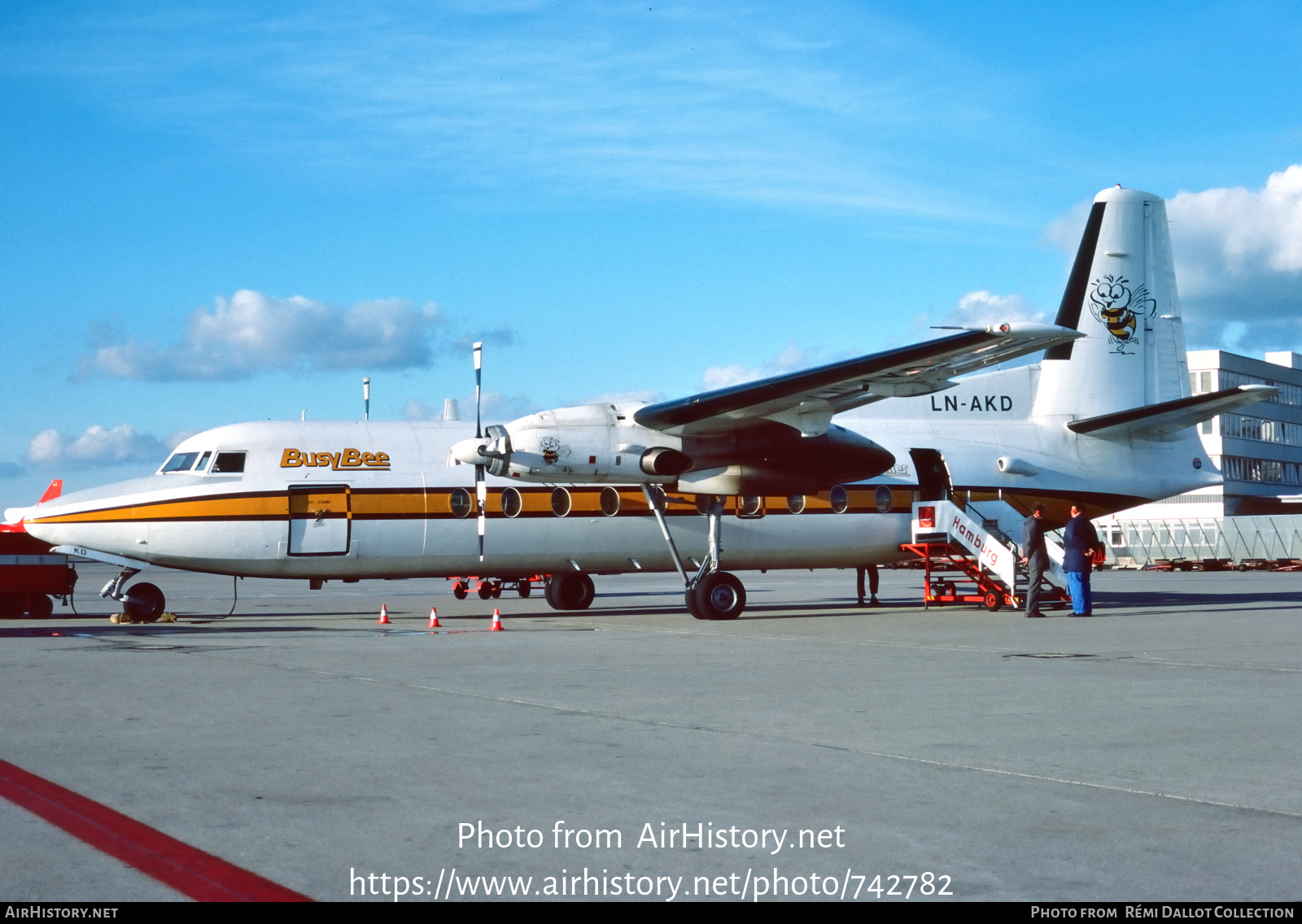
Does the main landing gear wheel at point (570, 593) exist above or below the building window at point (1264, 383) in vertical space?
below

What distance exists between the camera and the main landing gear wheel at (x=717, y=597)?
20.1 metres

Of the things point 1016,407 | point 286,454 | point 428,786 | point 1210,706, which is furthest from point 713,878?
point 1016,407

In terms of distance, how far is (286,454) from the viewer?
20250 millimetres

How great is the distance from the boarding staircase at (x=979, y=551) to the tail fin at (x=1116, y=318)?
2.92 metres

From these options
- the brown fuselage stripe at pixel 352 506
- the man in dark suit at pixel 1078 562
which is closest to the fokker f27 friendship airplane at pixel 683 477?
the brown fuselage stripe at pixel 352 506

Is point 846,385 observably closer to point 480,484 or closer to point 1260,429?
point 480,484

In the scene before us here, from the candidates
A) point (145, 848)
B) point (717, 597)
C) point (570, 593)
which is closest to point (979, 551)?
point (717, 597)

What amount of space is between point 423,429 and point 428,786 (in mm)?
15715

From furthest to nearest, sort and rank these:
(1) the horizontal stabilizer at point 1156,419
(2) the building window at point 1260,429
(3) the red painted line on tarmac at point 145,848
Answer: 1. (2) the building window at point 1260,429
2. (1) the horizontal stabilizer at point 1156,419
3. (3) the red painted line on tarmac at point 145,848

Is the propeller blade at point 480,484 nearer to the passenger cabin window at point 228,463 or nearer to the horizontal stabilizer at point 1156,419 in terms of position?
the passenger cabin window at point 228,463

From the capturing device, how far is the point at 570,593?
24.3m

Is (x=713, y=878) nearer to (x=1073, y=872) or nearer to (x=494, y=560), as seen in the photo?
(x=1073, y=872)

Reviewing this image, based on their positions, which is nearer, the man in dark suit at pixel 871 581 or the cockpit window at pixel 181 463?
the cockpit window at pixel 181 463

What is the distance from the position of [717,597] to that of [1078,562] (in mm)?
5636
